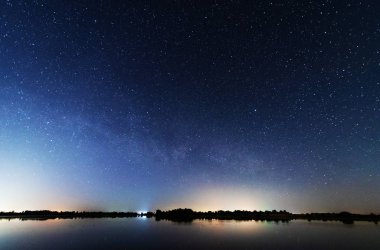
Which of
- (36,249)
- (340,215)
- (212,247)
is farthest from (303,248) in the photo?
(340,215)

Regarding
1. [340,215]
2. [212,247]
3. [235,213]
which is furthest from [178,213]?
[212,247]

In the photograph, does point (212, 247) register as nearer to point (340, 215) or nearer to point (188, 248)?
point (188, 248)

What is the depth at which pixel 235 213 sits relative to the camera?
192 meters

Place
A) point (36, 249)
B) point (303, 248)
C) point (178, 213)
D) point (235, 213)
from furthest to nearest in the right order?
point (235, 213) < point (178, 213) < point (303, 248) < point (36, 249)

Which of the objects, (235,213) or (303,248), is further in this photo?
(235,213)

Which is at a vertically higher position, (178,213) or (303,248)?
(178,213)

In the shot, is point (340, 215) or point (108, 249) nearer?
point (108, 249)

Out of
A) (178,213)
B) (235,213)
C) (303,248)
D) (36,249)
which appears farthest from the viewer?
(235,213)

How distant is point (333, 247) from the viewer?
3194 cm

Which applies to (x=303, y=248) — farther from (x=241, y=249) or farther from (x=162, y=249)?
(x=162, y=249)

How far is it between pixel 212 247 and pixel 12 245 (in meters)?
20.5

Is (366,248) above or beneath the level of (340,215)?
beneath

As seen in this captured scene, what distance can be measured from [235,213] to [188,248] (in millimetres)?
169547

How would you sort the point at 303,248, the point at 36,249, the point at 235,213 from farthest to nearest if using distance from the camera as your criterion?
the point at 235,213 < the point at 303,248 < the point at 36,249
